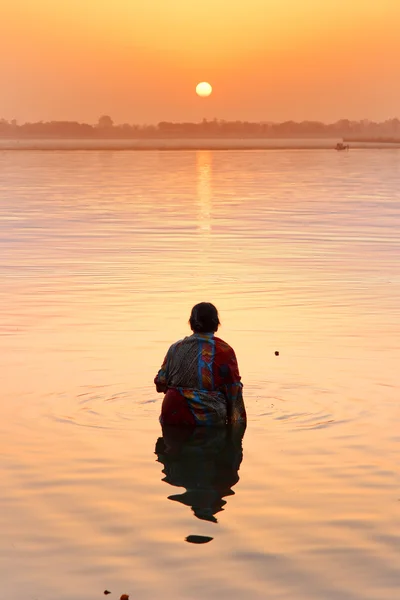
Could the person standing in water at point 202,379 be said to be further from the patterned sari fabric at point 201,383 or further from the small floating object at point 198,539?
the small floating object at point 198,539

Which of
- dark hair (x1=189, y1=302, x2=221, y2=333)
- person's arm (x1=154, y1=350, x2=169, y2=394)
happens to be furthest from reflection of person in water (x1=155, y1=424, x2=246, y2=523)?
dark hair (x1=189, y1=302, x2=221, y2=333)

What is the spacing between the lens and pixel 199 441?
33.4ft

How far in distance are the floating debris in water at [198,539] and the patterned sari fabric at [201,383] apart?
2748mm

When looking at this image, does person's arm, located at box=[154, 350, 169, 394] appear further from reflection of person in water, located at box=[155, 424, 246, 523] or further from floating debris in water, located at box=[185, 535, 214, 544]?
floating debris in water, located at box=[185, 535, 214, 544]

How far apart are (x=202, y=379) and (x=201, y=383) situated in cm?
3

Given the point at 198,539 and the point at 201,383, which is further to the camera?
the point at 201,383

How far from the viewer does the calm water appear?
689 centimetres

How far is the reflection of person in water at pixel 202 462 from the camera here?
837 centimetres

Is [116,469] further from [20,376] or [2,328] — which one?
[2,328]

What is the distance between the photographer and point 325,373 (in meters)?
Result: 12.4

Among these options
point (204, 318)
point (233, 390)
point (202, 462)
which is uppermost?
point (204, 318)

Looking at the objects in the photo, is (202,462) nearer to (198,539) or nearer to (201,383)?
(201,383)

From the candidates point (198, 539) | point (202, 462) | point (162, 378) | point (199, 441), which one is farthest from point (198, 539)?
point (162, 378)

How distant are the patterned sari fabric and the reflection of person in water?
10cm
